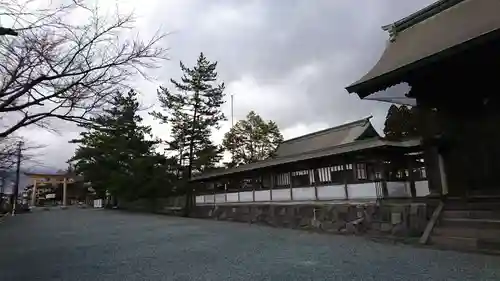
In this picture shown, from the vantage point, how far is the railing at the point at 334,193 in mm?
11992

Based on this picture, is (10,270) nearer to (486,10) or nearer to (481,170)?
(481,170)

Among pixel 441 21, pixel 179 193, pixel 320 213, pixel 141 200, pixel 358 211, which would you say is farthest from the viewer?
pixel 141 200

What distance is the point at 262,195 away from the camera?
1795cm

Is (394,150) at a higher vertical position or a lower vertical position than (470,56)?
lower

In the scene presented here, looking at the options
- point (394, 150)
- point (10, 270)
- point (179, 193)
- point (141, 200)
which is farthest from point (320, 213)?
point (141, 200)

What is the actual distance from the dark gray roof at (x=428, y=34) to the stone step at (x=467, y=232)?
294cm

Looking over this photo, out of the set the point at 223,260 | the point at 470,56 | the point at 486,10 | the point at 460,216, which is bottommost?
the point at 223,260

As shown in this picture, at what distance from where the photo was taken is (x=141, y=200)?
3031 cm

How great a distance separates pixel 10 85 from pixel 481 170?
867cm

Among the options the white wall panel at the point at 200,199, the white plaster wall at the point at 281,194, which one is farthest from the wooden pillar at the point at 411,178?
the white wall panel at the point at 200,199

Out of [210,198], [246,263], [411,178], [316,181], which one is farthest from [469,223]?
[210,198]

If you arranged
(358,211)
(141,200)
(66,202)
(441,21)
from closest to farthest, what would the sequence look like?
(441,21) → (358,211) → (141,200) → (66,202)

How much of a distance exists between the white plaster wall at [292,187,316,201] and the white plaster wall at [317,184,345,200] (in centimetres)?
44

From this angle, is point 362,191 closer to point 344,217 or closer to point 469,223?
point 344,217
